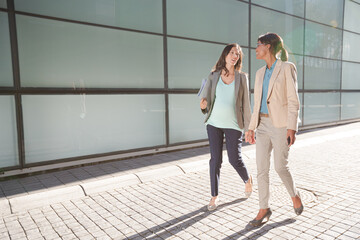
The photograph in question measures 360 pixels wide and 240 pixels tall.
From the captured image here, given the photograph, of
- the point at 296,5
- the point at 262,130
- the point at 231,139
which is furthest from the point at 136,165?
the point at 296,5

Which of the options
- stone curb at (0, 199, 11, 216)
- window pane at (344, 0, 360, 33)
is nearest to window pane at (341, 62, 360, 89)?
window pane at (344, 0, 360, 33)

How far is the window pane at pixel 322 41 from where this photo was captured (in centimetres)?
1138

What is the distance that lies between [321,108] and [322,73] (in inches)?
59.1

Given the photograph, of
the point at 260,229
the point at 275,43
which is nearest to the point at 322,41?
the point at 275,43

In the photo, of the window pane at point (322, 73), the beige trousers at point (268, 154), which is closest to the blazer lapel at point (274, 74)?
the beige trousers at point (268, 154)

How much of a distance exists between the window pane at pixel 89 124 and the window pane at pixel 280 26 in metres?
4.49

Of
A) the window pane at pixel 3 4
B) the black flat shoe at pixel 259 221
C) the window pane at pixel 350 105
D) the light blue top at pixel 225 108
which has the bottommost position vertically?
the black flat shoe at pixel 259 221

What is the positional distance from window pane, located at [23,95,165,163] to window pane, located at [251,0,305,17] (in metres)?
5.34

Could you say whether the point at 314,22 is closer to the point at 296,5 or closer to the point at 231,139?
the point at 296,5

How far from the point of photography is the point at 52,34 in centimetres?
545

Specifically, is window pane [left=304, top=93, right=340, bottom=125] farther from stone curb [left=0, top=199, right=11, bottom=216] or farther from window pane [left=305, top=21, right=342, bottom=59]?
stone curb [left=0, top=199, right=11, bottom=216]

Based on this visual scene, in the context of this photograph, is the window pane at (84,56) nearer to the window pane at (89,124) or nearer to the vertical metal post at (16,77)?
the vertical metal post at (16,77)

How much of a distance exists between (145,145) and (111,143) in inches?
35.3

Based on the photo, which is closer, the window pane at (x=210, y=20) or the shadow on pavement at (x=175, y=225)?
the shadow on pavement at (x=175, y=225)
